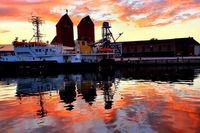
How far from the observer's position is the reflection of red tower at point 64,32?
374 feet

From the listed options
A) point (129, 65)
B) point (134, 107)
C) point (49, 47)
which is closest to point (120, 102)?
point (134, 107)

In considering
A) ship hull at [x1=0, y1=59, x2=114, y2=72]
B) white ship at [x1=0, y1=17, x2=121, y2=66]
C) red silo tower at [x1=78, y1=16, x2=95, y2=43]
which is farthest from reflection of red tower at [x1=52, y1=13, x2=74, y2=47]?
ship hull at [x1=0, y1=59, x2=114, y2=72]

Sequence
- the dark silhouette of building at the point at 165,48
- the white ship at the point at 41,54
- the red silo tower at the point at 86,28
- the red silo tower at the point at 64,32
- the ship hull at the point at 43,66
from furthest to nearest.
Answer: the red silo tower at the point at 86,28 < the red silo tower at the point at 64,32 < the dark silhouette of building at the point at 165,48 < the white ship at the point at 41,54 < the ship hull at the point at 43,66

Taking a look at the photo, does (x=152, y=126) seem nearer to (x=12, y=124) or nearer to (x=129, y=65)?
(x=12, y=124)

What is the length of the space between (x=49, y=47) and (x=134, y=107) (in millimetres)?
54314

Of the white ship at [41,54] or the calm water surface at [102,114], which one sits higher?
the white ship at [41,54]

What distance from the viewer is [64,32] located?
114500 mm

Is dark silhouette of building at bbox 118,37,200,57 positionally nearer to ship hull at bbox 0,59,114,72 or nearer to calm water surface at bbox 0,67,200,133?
ship hull at bbox 0,59,114,72

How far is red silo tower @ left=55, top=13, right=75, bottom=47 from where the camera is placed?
4486 inches

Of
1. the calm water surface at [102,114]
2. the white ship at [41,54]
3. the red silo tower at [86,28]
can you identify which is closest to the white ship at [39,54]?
the white ship at [41,54]

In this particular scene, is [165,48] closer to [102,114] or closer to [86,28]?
[86,28]

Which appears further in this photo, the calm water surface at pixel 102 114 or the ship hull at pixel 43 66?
the ship hull at pixel 43 66

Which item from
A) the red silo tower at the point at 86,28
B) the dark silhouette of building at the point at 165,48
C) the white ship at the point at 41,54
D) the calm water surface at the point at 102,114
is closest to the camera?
the calm water surface at the point at 102,114

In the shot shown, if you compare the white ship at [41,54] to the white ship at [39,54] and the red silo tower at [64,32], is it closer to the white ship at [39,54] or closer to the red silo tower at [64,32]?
the white ship at [39,54]
